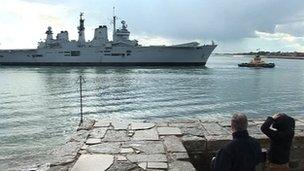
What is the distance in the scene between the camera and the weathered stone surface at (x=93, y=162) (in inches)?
232

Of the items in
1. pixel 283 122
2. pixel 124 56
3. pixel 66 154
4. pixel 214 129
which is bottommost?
pixel 66 154

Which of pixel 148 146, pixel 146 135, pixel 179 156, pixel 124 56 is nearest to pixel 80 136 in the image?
pixel 146 135

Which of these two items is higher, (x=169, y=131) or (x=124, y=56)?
(x=124, y=56)

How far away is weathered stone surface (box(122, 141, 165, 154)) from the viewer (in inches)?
263

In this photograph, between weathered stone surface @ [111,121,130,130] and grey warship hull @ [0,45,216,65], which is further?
grey warship hull @ [0,45,216,65]

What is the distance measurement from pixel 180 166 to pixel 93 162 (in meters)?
1.32

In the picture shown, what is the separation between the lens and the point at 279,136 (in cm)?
485

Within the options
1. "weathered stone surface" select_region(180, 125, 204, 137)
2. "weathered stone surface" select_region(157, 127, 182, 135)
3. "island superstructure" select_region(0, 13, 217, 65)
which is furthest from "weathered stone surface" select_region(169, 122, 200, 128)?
"island superstructure" select_region(0, 13, 217, 65)

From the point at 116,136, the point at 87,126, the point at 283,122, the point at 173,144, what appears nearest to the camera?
the point at 283,122

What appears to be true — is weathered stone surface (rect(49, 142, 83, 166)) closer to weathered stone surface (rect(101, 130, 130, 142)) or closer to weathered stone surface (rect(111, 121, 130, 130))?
weathered stone surface (rect(101, 130, 130, 142))

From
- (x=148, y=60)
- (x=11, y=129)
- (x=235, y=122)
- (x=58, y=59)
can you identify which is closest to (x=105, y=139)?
(x=235, y=122)

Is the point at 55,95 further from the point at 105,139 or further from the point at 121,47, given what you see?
the point at 121,47

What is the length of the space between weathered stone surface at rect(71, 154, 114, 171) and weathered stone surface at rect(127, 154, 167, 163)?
317 millimetres

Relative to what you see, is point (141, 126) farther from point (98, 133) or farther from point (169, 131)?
point (98, 133)
